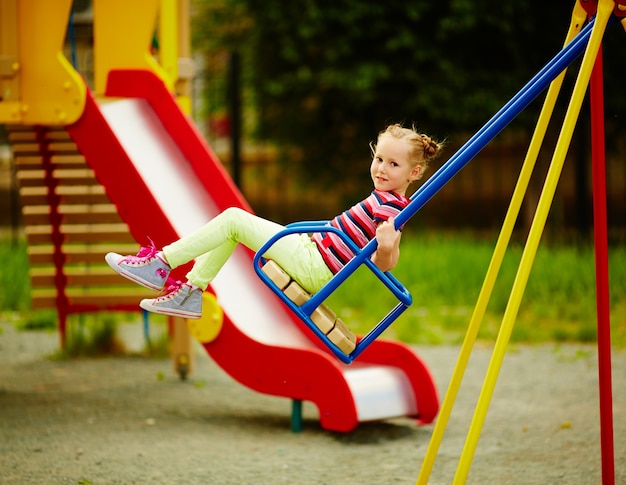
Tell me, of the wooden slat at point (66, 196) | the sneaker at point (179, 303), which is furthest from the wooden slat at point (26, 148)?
the sneaker at point (179, 303)

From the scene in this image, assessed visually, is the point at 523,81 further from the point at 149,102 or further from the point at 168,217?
the point at 168,217

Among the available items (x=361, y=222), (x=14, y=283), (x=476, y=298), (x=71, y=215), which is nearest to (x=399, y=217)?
(x=361, y=222)

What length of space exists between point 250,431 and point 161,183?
5.05 feet

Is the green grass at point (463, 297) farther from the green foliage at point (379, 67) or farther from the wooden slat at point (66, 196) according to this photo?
the green foliage at point (379, 67)

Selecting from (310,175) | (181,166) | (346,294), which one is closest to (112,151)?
(181,166)

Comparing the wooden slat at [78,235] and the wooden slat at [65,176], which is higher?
the wooden slat at [65,176]

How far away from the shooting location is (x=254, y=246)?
3.52 m

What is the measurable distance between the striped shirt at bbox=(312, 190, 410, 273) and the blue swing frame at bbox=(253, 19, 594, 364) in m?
0.09

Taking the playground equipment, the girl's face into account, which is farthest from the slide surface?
the girl's face

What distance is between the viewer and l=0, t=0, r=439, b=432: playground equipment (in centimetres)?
467

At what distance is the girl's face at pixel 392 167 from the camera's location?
11.4 feet

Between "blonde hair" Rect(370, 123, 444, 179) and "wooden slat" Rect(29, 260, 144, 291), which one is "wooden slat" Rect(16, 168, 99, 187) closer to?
"wooden slat" Rect(29, 260, 144, 291)

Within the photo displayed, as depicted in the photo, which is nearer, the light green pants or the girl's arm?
the girl's arm

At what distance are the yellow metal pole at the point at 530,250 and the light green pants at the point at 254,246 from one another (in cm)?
74
